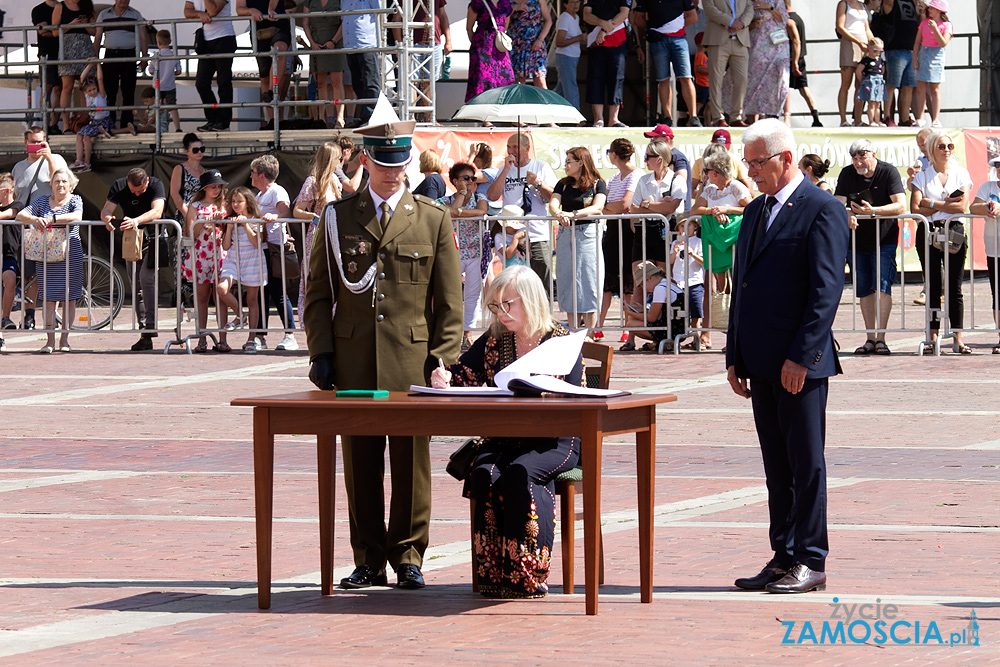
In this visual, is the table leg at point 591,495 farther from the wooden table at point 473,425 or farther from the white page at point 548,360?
the white page at point 548,360

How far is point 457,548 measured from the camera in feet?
25.7

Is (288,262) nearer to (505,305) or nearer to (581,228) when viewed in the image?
(581,228)

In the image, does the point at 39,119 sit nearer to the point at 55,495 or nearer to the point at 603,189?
the point at 603,189

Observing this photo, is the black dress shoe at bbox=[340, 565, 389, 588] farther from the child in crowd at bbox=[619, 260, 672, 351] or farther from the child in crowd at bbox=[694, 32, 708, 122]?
the child in crowd at bbox=[694, 32, 708, 122]

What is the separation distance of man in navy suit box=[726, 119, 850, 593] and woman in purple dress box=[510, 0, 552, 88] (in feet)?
49.1

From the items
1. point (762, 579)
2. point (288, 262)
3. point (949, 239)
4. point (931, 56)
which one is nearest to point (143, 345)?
point (288, 262)

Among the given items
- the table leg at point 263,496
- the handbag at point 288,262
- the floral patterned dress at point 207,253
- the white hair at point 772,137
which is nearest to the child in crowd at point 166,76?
the floral patterned dress at point 207,253

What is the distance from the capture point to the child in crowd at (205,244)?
16.8 meters

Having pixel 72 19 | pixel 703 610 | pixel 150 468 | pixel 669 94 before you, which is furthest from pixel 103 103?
pixel 703 610

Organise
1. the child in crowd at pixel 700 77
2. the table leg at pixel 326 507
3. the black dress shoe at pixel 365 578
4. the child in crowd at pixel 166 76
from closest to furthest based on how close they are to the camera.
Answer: the table leg at pixel 326 507 → the black dress shoe at pixel 365 578 → the child in crowd at pixel 166 76 → the child in crowd at pixel 700 77

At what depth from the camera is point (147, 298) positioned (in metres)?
17.6

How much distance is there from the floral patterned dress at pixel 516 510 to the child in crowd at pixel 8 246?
12.0m

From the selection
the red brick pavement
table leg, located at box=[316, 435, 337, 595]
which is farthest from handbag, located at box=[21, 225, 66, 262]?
table leg, located at box=[316, 435, 337, 595]

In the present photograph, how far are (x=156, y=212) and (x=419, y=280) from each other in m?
10.7
